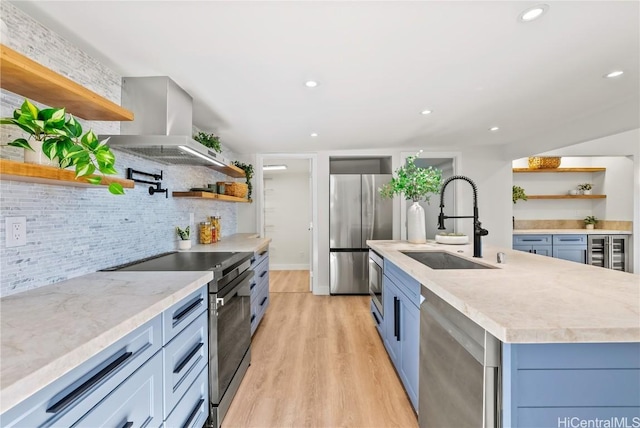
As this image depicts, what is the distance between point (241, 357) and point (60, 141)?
1.75m

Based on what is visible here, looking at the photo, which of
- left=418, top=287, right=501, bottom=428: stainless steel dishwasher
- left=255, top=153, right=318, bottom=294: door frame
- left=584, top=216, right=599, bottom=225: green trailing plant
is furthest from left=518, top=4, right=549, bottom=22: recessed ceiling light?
left=584, top=216, right=599, bottom=225: green trailing plant

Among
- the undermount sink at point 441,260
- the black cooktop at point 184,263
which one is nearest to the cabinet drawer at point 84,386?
the black cooktop at point 184,263

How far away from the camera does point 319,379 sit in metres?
2.17

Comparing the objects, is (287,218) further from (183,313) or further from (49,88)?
(49,88)

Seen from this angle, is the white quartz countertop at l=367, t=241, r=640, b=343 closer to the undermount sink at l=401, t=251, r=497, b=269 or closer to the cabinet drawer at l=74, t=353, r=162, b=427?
the undermount sink at l=401, t=251, r=497, b=269

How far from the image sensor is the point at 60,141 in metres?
1.11

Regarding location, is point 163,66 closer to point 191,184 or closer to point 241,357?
point 191,184

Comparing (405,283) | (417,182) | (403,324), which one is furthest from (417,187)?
(403,324)

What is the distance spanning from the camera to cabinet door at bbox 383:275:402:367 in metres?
2.08

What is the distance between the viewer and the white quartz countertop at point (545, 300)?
78 centimetres

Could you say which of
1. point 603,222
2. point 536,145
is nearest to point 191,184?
point 536,145

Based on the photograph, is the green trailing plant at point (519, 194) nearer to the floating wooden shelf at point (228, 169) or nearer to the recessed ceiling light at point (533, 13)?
the recessed ceiling light at point (533, 13)

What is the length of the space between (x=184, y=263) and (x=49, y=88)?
112 cm

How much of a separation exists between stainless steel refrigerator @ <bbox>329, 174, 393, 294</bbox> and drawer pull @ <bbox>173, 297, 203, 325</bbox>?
306cm
